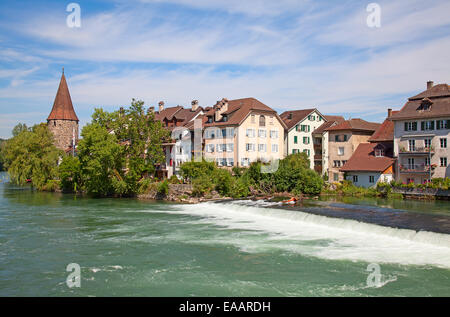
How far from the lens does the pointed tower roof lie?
267 feet

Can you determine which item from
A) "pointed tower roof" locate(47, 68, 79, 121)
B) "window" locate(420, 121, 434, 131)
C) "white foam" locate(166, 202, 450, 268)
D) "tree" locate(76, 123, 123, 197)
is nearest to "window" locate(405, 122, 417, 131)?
"window" locate(420, 121, 434, 131)

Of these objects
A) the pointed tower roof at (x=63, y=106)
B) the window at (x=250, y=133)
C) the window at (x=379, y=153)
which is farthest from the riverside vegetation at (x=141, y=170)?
the pointed tower roof at (x=63, y=106)

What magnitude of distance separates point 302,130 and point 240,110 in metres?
11.9

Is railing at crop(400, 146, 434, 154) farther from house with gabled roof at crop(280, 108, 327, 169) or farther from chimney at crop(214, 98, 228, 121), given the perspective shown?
chimney at crop(214, 98, 228, 121)

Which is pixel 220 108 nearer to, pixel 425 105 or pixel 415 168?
→ pixel 425 105

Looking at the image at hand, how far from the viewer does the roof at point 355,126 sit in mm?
58763

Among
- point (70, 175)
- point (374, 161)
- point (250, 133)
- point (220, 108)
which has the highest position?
point (220, 108)

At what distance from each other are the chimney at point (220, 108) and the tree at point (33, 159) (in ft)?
86.1

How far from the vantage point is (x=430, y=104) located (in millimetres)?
47688

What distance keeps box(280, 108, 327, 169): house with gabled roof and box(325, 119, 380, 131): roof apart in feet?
12.2

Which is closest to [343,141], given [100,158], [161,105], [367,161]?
[367,161]

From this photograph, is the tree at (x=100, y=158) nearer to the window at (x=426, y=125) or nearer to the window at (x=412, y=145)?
the window at (x=412, y=145)
